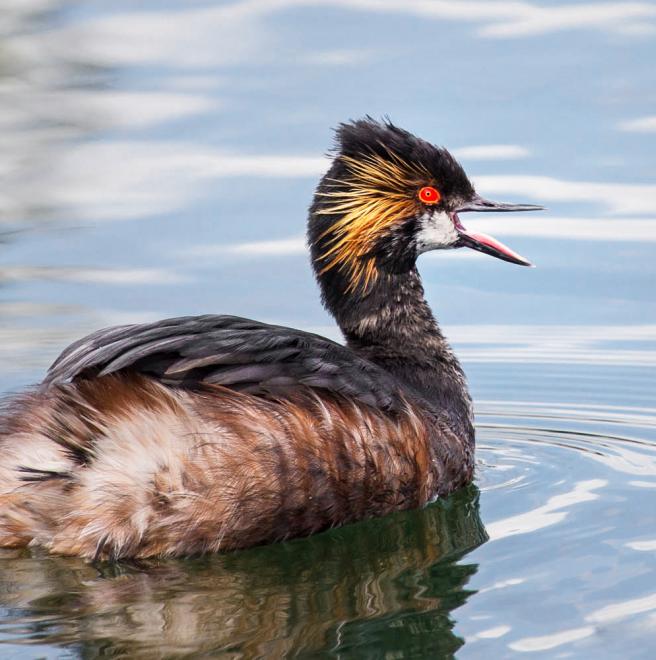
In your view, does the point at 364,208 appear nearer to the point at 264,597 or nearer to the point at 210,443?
the point at 210,443

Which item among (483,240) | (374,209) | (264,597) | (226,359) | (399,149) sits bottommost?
(264,597)

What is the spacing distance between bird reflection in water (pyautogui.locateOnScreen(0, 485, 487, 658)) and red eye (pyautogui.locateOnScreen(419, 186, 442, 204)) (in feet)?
5.35

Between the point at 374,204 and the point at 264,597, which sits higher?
the point at 374,204

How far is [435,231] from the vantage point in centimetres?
711

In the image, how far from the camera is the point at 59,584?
5.25 meters

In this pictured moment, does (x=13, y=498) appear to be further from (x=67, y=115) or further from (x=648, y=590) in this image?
(x=67, y=115)

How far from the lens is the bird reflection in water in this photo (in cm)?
477

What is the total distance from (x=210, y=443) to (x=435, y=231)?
6.57ft

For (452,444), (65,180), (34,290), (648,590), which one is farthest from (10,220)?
(648,590)

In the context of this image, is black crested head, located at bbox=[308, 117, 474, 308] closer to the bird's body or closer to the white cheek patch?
the white cheek patch

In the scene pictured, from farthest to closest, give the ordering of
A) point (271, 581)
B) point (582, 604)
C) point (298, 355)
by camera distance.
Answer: point (298, 355) → point (271, 581) → point (582, 604)

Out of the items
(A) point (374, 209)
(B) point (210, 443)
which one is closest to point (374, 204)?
(A) point (374, 209)

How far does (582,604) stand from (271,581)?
106 cm

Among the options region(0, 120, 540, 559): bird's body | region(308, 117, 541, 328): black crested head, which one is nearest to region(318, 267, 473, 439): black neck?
region(308, 117, 541, 328): black crested head
